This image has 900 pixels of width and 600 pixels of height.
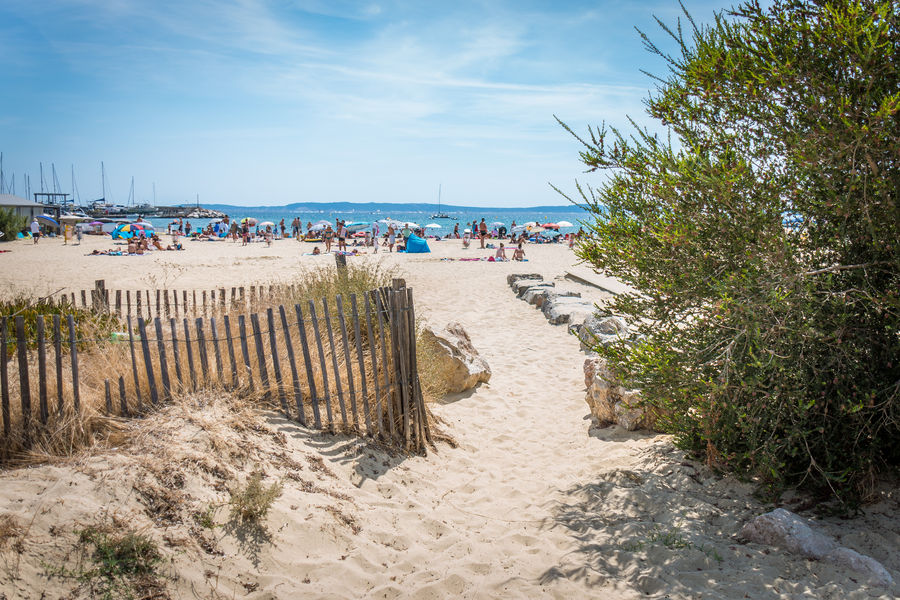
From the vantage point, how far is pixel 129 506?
124 inches

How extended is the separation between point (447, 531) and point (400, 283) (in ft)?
6.93

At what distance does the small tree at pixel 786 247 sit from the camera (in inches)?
132

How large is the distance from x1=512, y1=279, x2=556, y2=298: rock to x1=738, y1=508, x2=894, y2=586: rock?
987cm

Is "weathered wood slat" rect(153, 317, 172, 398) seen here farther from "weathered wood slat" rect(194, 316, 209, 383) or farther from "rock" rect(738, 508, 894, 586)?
"rock" rect(738, 508, 894, 586)

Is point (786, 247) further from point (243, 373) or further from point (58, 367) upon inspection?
point (58, 367)

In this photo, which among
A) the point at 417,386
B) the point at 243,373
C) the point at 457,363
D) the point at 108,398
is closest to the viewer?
the point at 108,398

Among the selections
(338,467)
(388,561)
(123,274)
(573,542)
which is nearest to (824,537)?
(573,542)

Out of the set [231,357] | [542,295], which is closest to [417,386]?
[231,357]

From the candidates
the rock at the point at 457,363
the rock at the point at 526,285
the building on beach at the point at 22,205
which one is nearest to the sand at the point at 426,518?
the rock at the point at 457,363

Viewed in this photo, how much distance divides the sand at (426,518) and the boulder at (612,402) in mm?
193

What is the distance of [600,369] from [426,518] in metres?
2.78

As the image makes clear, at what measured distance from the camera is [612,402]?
5812 mm

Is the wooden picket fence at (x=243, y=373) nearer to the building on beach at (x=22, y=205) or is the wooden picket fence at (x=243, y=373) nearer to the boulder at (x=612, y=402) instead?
Answer: the boulder at (x=612, y=402)

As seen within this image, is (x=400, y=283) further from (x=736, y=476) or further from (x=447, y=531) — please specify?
(x=736, y=476)
